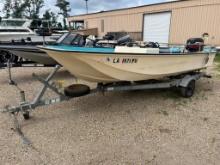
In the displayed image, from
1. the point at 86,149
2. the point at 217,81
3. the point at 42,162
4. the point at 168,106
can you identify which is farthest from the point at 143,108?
the point at 217,81

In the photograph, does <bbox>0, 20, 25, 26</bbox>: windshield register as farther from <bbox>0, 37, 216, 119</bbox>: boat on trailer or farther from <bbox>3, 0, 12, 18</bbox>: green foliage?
<bbox>3, 0, 12, 18</bbox>: green foliage

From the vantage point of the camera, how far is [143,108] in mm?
4062

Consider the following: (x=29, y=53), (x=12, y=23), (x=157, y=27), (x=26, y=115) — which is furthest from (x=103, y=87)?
(x=157, y=27)

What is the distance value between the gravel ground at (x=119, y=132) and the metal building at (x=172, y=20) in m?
10.8

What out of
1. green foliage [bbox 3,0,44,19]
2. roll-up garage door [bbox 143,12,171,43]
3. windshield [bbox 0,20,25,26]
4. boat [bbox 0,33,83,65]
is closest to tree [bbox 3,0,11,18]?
green foliage [bbox 3,0,44,19]

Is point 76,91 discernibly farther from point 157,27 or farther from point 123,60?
point 157,27

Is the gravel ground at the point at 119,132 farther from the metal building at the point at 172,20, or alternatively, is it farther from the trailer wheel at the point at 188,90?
the metal building at the point at 172,20

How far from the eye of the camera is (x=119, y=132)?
3.16 m

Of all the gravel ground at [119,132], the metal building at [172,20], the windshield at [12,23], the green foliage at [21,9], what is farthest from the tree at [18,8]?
the gravel ground at [119,132]

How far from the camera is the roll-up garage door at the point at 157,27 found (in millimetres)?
16688

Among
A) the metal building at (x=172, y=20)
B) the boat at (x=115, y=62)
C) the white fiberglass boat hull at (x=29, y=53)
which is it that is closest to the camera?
the boat at (x=115, y=62)

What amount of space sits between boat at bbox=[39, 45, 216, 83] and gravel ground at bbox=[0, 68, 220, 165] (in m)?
0.64

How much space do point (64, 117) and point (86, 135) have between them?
736 mm

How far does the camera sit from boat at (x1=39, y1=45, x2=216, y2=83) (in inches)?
125
